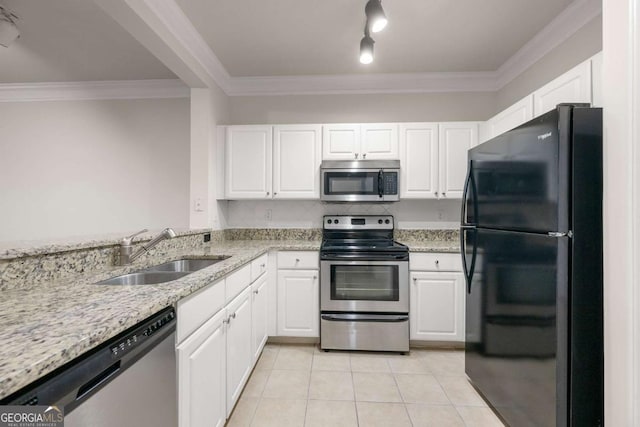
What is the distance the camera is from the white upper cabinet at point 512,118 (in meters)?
1.98

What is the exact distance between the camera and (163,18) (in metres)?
1.96

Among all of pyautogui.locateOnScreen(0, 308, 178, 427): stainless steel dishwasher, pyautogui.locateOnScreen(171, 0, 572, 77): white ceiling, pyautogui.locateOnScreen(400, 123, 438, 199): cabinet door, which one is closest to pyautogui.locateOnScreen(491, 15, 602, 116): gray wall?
pyautogui.locateOnScreen(171, 0, 572, 77): white ceiling

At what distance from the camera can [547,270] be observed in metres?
1.29

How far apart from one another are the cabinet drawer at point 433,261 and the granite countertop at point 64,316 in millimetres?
1769

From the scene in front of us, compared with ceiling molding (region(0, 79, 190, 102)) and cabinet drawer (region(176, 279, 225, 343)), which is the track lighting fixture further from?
ceiling molding (region(0, 79, 190, 102))

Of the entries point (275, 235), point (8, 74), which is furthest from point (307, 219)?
point (8, 74)

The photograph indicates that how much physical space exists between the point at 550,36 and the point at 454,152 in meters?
1.10

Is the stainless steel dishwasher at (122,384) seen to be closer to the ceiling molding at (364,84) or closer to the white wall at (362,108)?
the white wall at (362,108)

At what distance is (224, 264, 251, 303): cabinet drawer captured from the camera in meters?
1.61

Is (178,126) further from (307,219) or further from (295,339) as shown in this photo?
(295,339)

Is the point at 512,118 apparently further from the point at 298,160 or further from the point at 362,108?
the point at 298,160

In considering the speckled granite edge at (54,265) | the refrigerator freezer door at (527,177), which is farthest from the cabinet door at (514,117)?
the speckled granite edge at (54,265)

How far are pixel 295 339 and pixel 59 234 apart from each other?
2.99 meters

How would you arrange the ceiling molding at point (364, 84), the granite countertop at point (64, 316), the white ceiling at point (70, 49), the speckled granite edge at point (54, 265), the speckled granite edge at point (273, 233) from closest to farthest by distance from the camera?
the granite countertop at point (64, 316), the speckled granite edge at point (54, 265), the white ceiling at point (70, 49), the ceiling molding at point (364, 84), the speckled granite edge at point (273, 233)
